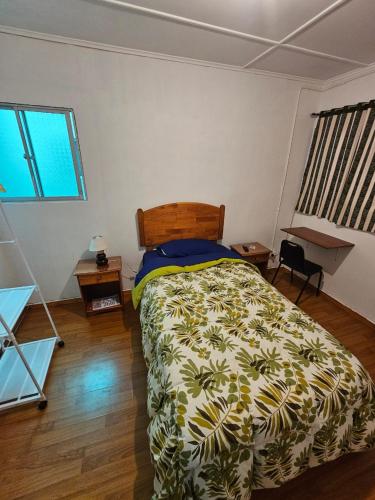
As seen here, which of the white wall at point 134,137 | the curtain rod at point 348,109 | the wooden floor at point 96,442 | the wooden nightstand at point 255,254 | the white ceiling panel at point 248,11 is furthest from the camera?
the wooden nightstand at point 255,254

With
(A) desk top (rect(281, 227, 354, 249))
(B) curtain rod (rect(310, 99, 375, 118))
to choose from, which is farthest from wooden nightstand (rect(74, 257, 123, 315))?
(B) curtain rod (rect(310, 99, 375, 118))

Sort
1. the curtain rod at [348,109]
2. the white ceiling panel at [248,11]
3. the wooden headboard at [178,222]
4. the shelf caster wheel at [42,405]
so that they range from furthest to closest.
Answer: the wooden headboard at [178,222] → the curtain rod at [348,109] → the shelf caster wheel at [42,405] → the white ceiling panel at [248,11]

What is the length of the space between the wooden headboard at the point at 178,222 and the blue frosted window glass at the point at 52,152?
0.79 metres

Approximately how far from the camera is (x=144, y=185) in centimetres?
234

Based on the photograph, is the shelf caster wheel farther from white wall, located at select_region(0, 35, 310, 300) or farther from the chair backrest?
the chair backrest

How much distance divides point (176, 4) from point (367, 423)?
2.70 metres

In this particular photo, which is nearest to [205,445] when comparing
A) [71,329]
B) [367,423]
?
[367,423]

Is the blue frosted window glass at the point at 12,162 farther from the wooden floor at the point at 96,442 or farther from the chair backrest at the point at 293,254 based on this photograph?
the chair backrest at the point at 293,254

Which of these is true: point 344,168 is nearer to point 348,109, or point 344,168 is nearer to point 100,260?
point 348,109

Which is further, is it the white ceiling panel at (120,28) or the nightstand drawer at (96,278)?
the nightstand drawer at (96,278)

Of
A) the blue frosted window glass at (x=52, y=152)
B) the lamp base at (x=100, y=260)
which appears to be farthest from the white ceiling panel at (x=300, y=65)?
the lamp base at (x=100, y=260)

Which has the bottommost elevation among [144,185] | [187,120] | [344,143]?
[144,185]

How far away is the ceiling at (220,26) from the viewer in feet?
4.38

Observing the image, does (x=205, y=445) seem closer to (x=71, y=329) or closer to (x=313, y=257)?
(x=71, y=329)
